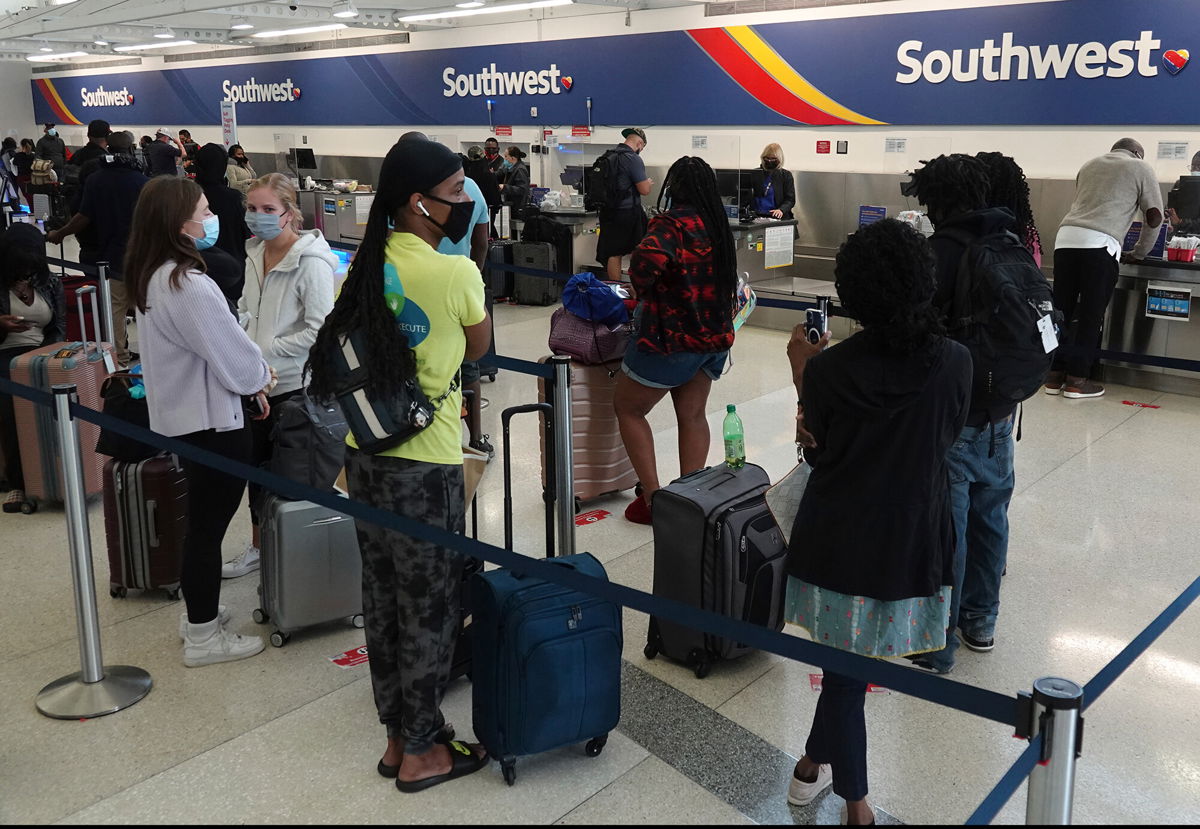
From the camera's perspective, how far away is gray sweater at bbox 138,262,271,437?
9.29ft

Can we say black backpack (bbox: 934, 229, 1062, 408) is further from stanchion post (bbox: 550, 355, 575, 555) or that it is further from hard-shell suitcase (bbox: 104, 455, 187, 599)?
hard-shell suitcase (bbox: 104, 455, 187, 599)

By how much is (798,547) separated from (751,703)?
804 mm

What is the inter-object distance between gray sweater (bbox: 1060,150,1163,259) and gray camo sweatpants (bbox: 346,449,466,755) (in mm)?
5135

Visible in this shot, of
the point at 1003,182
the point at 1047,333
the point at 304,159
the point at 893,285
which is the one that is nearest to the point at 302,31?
the point at 304,159

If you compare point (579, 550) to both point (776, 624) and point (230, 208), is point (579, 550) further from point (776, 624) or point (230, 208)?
point (230, 208)

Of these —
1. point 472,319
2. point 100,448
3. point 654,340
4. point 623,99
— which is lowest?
point 100,448

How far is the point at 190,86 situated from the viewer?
2066 cm

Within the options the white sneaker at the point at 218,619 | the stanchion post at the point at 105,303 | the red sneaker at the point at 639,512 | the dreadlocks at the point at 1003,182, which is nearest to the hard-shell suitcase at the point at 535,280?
the stanchion post at the point at 105,303

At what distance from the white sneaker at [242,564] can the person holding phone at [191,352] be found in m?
0.76

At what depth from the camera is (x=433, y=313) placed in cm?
224

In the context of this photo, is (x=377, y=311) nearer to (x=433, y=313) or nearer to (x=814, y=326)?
(x=433, y=313)

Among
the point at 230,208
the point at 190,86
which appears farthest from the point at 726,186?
the point at 190,86

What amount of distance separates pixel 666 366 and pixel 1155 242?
4.33 m

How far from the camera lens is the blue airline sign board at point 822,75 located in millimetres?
8023
